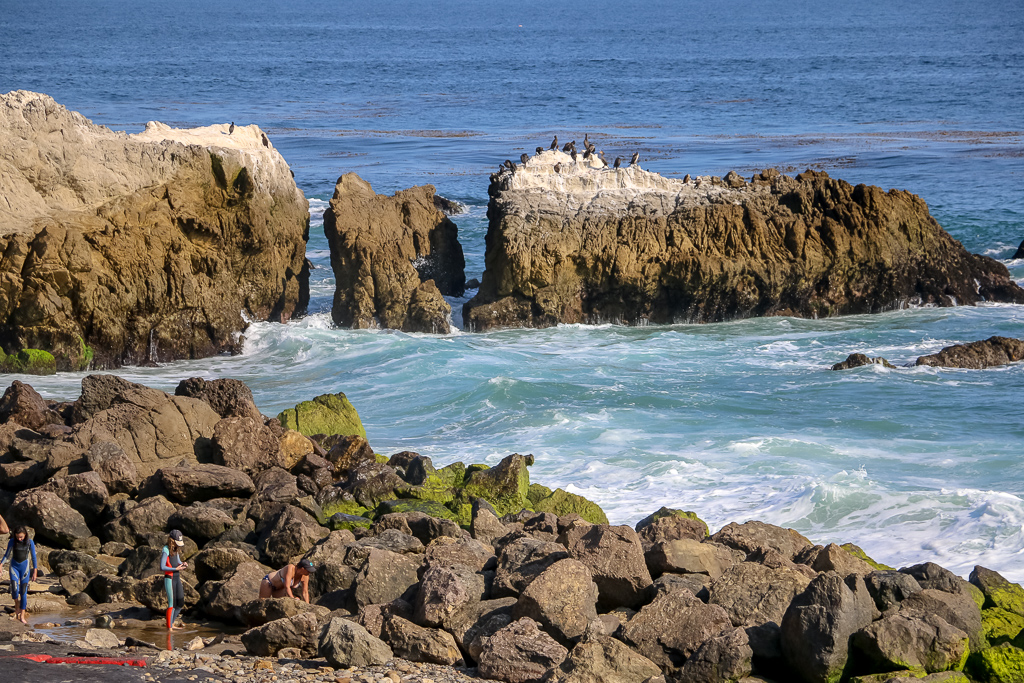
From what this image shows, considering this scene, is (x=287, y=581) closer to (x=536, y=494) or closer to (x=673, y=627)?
(x=673, y=627)

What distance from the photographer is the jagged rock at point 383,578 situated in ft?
36.6

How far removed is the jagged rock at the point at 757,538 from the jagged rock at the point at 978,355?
11121mm

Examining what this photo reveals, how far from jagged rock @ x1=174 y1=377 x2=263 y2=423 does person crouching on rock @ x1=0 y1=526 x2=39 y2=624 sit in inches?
203

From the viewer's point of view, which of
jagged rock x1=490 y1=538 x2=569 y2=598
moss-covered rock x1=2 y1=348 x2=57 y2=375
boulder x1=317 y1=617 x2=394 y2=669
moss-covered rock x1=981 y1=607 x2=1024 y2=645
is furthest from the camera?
moss-covered rock x1=2 y1=348 x2=57 y2=375

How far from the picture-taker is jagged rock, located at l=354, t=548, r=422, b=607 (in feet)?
36.6

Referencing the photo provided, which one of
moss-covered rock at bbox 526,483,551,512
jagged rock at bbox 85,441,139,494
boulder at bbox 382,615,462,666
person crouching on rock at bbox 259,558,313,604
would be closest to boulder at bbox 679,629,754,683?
boulder at bbox 382,615,462,666

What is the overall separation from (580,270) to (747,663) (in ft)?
57.1

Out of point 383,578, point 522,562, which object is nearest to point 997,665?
point 522,562

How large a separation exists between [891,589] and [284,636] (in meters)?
5.60

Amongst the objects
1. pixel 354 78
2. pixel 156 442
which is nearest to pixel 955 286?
pixel 156 442

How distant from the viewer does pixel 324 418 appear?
57.6 feet

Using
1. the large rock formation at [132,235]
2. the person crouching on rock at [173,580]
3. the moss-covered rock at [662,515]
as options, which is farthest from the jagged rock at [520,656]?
the large rock formation at [132,235]

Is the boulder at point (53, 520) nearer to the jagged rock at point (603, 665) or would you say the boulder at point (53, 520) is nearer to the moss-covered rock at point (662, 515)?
the moss-covered rock at point (662, 515)

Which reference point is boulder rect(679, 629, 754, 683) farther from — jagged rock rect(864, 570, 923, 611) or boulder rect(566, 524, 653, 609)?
jagged rock rect(864, 570, 923, 611)
